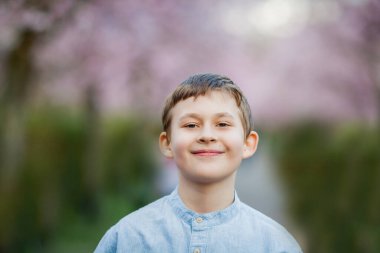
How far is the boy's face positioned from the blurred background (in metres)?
4.14

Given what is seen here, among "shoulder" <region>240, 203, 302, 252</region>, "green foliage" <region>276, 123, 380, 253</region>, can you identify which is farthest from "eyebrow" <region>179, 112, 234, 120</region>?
"green foliage" <region>276, 123, 380, 253</region>

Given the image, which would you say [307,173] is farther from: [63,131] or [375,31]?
[375,31]

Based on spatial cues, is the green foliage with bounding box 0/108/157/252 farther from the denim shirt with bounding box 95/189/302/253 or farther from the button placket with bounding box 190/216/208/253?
the button placket with bounding box 190/216/208/253

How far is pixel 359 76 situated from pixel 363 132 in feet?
6.44

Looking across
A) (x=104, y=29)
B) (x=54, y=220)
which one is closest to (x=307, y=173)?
(x=54, y=220)

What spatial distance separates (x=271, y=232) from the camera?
1.91 m

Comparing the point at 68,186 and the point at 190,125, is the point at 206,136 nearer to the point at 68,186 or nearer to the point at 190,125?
the point at 190,125

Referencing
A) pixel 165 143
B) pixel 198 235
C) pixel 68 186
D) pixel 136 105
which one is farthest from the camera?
pixel 136 105

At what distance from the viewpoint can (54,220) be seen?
891cm

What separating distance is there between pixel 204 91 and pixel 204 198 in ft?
1.12

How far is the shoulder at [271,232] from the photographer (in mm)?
1891

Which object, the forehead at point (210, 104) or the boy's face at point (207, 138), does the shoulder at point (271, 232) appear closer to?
the boy's face at point (207, 138)

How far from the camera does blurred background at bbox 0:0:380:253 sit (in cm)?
721

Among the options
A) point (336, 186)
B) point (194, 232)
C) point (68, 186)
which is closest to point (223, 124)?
point (194, 232)
